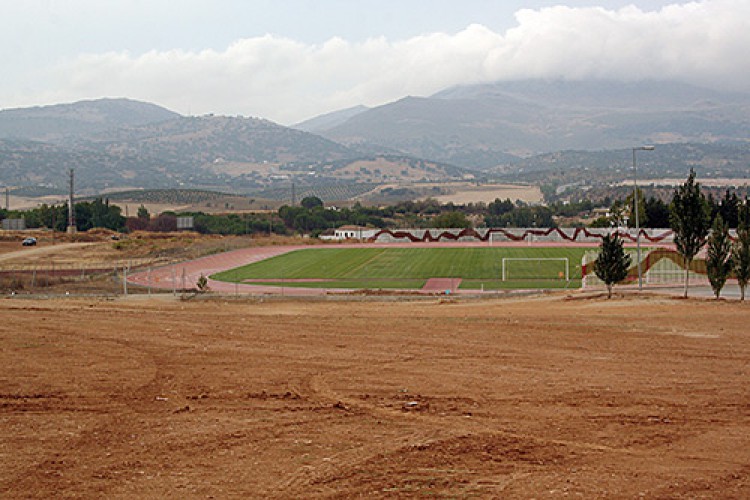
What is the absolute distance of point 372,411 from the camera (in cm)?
1520

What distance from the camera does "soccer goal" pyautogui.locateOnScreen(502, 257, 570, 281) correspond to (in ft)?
194

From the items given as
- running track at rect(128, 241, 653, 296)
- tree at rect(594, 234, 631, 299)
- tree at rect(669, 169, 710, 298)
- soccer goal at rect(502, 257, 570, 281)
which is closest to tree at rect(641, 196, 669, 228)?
running track at rect(128, 241, 653, 296)

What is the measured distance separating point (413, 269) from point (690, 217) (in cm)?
3085

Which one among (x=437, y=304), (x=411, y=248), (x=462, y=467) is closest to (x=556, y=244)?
(x=411, y=248)

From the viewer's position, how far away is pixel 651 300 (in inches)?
1491

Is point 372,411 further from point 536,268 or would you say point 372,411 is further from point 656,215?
point 656,215

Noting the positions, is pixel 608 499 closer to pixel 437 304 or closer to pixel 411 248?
pixel 437 304

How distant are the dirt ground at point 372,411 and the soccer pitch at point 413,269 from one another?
102 ft

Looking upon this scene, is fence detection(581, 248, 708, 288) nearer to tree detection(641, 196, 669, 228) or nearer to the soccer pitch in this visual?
the soccer pitch

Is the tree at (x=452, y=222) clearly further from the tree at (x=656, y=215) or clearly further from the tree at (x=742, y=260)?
the tree at (x=742, y=260)

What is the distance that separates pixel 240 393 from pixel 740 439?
8.66 metres

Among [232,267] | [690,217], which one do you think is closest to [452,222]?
[232,267]

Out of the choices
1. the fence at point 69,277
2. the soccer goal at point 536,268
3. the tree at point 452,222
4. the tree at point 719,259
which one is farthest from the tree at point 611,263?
the tree at point 452,222

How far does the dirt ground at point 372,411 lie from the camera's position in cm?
1173
